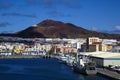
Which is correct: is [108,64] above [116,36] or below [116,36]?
below

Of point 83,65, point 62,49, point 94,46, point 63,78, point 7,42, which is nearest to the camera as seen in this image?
point 63,78

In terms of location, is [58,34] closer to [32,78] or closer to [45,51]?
[45,51]

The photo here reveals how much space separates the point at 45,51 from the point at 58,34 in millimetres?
41371

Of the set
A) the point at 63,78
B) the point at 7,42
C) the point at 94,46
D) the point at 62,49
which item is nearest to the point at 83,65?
the point at 63,78

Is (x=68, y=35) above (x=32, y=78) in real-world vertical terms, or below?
above

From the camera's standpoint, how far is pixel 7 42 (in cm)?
11594

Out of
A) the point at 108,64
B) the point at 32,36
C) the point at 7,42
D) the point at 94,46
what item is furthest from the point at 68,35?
the point at 108,64

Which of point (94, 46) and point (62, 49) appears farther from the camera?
point (62, 49)

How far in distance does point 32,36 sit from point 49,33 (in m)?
6.33

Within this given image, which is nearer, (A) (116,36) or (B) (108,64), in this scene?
(B) (108,64)

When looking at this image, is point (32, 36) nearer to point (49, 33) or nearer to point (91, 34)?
point (49, 33)

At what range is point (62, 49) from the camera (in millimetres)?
99250

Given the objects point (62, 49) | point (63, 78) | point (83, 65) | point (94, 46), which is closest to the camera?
point (63, 78)

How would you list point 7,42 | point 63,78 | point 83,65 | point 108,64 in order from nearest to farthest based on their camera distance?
1. point 63,78
2. point 83,65
3. point 108,64
4. point 7,42
